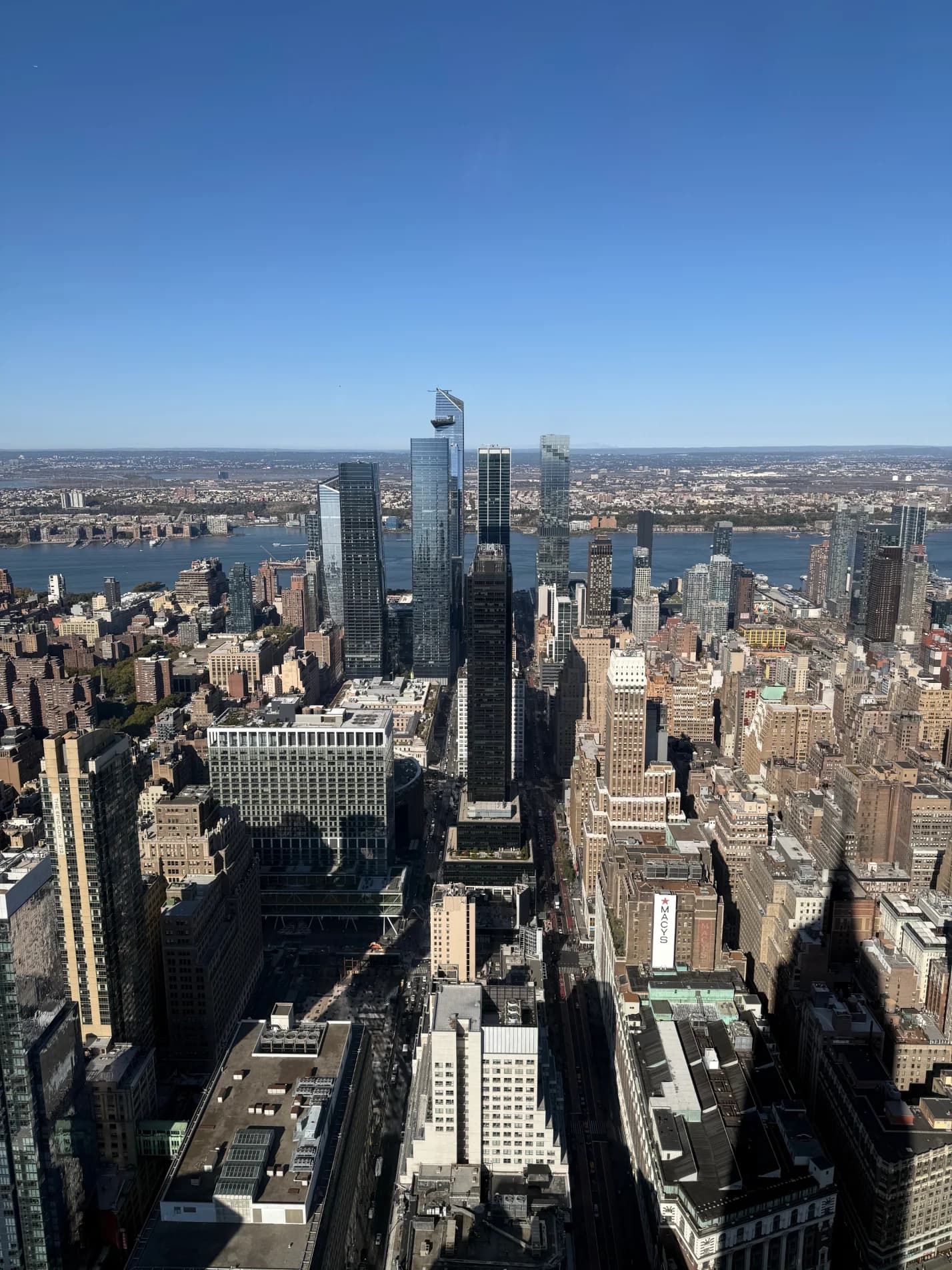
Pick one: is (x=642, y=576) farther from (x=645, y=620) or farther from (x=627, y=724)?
(x=627, y=724)

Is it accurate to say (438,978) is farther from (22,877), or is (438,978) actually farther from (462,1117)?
(22,877)

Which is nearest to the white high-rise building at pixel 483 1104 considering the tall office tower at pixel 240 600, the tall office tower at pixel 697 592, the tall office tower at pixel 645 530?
the tall office tower at pixel 240 600

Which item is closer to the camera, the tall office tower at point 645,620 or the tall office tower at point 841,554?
the tall office tower at point 645,620

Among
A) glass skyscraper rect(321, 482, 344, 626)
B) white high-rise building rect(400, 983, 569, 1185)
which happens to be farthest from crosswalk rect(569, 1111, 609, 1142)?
glass skyscraper rect(321, 482, 344, 626)

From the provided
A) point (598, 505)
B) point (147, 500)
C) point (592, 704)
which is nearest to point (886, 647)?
point (592, 704)

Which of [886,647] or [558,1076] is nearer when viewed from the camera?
[558,1076]

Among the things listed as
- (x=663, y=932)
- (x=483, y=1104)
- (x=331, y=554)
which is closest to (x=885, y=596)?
(x=331, y=554)

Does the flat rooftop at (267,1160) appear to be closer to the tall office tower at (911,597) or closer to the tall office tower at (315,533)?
the tall office tower at (911,597)
